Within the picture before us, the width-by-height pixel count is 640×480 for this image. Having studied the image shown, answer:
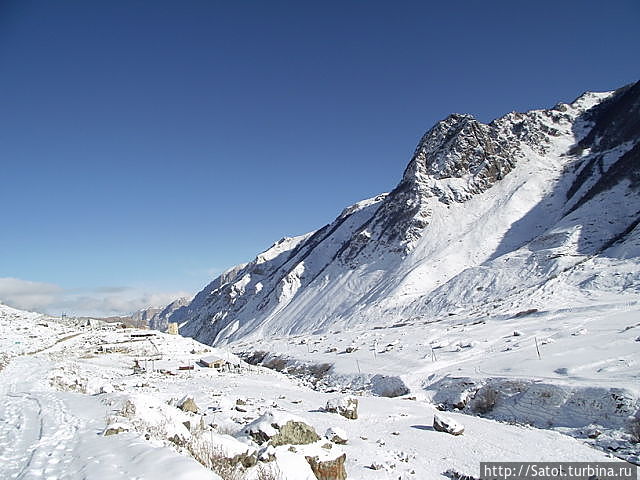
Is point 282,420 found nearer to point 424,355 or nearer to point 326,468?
point 326,468

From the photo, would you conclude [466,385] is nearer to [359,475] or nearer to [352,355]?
[359,475]

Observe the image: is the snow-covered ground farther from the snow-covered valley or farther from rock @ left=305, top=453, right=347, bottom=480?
A: rock @ left=305, top=453, right=347, bottom=480

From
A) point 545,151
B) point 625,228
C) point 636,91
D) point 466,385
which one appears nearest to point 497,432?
point 466,385

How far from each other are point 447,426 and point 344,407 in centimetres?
438

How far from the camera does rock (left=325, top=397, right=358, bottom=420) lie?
1498cm

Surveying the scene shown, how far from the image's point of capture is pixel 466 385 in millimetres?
19250

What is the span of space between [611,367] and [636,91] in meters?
93.7

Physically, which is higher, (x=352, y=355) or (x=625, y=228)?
(x=625, y=228)

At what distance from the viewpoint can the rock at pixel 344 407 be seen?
590 inches

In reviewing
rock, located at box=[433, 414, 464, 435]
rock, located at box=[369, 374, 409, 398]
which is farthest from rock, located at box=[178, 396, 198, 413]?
rock, located at box=[369, 374, 409, 398]

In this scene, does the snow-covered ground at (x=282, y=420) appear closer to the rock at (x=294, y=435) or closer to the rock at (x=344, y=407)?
the rock at (x=344, y=407)

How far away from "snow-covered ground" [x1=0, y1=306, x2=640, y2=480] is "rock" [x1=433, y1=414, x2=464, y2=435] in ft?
1.02

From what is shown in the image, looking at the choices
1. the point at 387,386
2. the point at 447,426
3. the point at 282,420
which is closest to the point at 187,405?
the point at 282,420

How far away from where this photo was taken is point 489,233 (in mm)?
63562
